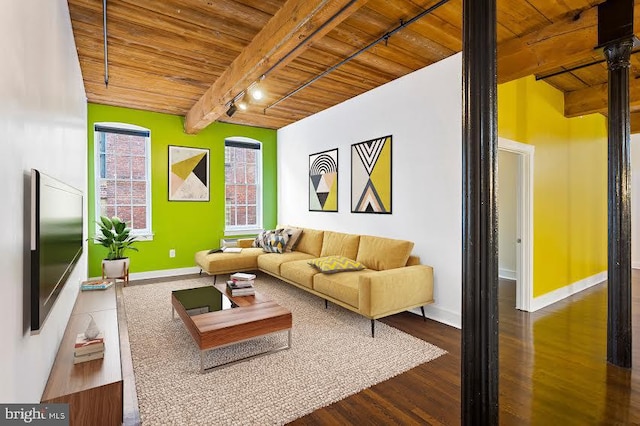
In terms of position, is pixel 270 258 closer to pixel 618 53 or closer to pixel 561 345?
pixel 561 345

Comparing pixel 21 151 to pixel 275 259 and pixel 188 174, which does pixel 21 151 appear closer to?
pixel 275 259

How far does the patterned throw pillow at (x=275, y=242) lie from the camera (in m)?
5.28

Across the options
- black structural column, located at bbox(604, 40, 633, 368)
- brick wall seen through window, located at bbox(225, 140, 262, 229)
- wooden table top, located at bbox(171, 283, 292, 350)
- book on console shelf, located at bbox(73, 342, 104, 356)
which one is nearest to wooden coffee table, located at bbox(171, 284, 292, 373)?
wooden table top, located at bbox(171, 283, 292, 350)

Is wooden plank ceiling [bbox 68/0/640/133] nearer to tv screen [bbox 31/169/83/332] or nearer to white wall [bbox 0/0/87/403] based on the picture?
white wall [bbox 0/0/87/403]

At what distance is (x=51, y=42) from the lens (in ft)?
6.30

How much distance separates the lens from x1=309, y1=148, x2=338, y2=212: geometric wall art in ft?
16.5

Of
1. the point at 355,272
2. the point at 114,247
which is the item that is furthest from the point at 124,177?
the point at 355,272

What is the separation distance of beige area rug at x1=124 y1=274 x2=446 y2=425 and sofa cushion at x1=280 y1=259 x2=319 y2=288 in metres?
0.42

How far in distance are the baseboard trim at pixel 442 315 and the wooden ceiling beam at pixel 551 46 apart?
2.51m

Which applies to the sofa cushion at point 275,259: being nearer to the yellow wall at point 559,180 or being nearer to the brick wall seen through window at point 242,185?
the brick wall seen through window at point 242,185

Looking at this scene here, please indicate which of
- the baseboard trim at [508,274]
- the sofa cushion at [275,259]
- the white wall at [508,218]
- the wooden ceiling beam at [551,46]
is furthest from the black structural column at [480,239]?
the baseboard trim at [508,274]

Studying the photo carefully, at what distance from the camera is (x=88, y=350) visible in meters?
1.93

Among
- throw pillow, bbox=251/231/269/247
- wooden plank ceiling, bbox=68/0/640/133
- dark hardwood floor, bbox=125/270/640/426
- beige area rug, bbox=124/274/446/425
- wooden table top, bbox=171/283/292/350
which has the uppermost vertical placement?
wooden plank ceiling, bbox=68/0/640/133

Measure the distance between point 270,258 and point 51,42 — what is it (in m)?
3.46
